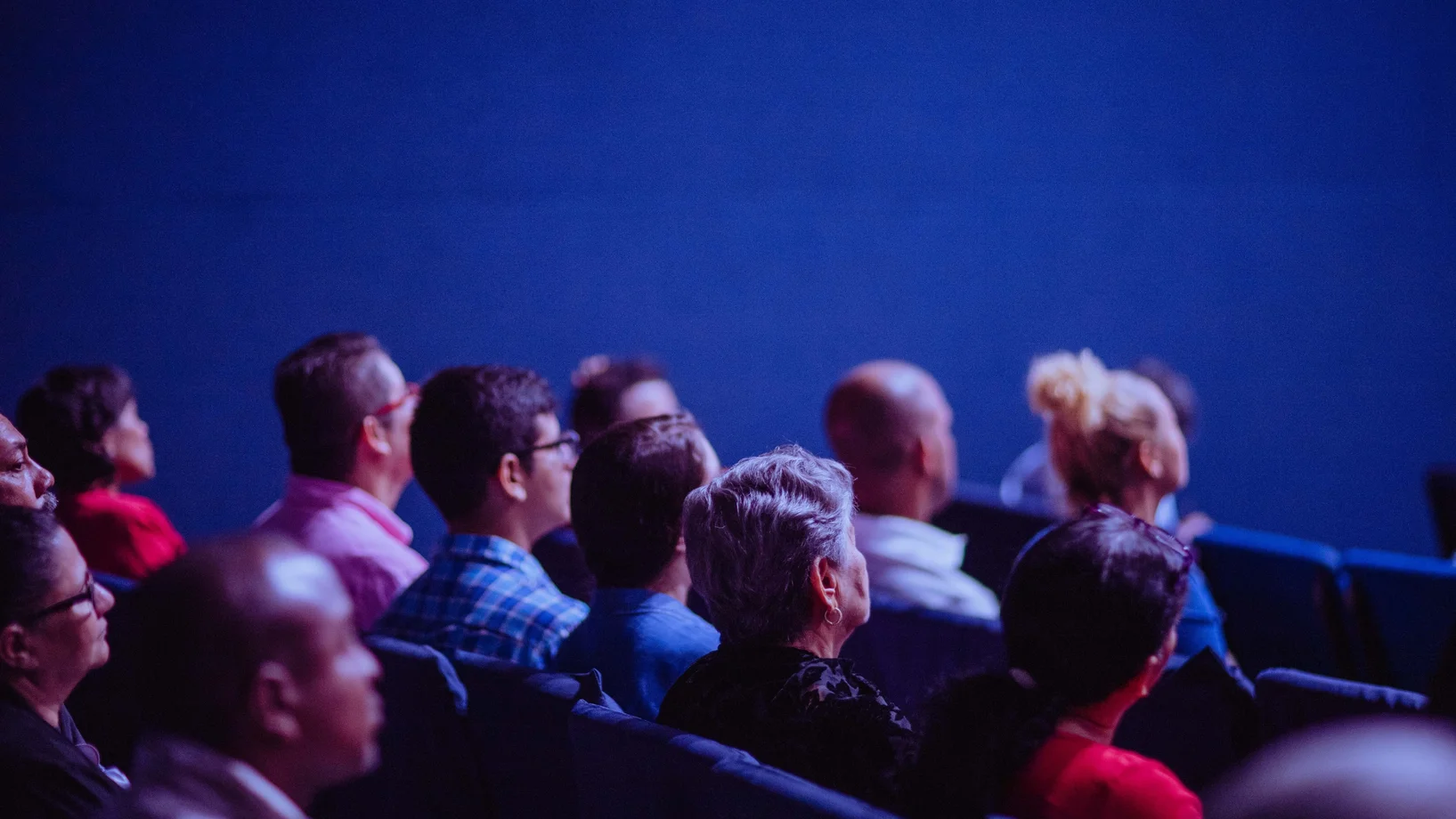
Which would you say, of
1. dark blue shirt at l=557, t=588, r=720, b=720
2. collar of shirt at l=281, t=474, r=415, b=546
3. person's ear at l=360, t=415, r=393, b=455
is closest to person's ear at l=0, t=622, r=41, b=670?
dark blue shirt at l=557, t=588, r=720, b=720

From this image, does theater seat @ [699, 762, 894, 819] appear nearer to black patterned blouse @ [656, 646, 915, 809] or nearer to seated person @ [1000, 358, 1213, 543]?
black patterned blouse @ [656, 646, 915, 809]

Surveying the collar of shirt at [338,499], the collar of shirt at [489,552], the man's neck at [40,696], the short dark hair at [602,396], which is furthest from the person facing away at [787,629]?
the short dark hair at [602,396]

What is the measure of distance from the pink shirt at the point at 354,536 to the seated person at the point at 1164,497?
5.55ft

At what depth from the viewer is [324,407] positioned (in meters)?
3.10

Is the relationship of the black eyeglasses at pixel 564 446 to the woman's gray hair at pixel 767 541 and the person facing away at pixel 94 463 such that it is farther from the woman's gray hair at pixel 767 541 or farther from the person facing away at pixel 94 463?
the person facing away at pixel 94 463

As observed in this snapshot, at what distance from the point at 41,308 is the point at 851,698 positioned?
3921 mm

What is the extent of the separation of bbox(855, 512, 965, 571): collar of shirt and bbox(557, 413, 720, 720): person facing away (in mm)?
824

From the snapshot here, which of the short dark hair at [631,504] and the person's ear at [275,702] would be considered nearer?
the person's ear at [275,702]

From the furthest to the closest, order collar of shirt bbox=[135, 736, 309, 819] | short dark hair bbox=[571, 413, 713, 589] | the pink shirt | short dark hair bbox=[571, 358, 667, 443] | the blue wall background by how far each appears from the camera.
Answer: the blue wall background < short dark hair bbox=[571, 358, 667, 443] < the pink shirt < short dark hair bbox=[571, 413, 713, 589] < collar of shirt bbox=[135, 736, 309, 819]

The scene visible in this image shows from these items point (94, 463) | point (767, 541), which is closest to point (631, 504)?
point (767, 541)

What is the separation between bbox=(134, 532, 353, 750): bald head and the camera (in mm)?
1249

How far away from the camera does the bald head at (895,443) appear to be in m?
3.33

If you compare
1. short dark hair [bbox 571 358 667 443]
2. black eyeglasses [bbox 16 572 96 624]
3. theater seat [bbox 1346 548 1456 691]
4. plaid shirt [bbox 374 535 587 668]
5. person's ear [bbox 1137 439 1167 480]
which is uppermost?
person's ear [bbox 1137 439 1167 480]

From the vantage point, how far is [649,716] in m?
2.09
